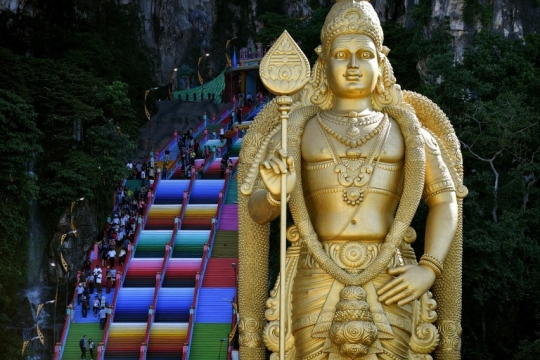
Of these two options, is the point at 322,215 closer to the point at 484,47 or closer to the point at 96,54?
the point at 484,47

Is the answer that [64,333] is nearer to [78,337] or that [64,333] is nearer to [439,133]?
[78,337]

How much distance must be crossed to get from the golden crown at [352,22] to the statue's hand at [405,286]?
1958mm

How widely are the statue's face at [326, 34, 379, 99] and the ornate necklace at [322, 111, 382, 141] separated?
20 centimetres

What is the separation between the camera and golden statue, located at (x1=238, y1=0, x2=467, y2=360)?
1192 centimetres

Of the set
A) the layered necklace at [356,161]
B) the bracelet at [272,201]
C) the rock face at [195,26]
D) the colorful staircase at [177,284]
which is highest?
the layered necklace at [356,161]

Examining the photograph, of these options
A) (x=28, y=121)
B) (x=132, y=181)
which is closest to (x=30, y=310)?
(x=28, y=121)

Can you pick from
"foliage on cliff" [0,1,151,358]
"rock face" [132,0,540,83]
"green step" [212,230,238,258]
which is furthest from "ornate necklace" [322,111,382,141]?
"rock face" [132,0,540,83]

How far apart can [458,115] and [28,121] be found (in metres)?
9.25

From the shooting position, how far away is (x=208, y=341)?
1085 inches

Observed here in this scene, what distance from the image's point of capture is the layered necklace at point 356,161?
1219 cm

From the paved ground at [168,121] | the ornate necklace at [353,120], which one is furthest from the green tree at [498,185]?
the paved ground at [168,121]

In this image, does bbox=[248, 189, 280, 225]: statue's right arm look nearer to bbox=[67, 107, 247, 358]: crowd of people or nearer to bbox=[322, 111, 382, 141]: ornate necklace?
bbox=[322, 111, 382, 141]: ornate necklace

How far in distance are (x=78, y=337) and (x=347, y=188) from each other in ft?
55.5

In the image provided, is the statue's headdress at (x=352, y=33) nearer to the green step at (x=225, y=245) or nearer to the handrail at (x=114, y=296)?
the handrail at (x=114, y=296)
